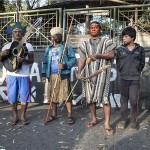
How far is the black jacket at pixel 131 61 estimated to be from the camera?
215 inches

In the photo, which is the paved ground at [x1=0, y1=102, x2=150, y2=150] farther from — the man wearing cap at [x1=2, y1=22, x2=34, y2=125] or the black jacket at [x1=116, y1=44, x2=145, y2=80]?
the black jacket at [x1=116, y1=44, x2=145, y2=80]

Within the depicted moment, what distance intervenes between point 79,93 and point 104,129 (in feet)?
5.86

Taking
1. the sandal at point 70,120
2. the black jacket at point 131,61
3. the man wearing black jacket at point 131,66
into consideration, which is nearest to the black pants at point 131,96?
the man wearing black jacket at point 131,66

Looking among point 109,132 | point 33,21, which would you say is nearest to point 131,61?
point 109,132

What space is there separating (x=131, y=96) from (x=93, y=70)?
85 cm

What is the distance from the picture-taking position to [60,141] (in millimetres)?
5051

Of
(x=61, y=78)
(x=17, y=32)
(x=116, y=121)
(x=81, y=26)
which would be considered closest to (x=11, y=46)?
(x=17, y=32)

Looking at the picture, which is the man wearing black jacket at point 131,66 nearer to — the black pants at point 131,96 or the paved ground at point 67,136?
the black pants at point 131,96

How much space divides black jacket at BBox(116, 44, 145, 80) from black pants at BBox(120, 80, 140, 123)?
0.11 m

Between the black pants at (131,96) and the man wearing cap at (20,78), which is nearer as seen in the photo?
the black pants at (131,96)

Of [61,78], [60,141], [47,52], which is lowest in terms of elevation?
[60,141]

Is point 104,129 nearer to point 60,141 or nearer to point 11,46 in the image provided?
point 60,141

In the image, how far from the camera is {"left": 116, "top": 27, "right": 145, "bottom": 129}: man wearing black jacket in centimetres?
546

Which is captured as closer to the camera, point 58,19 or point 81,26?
point 58,19
